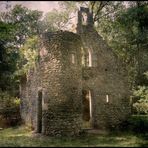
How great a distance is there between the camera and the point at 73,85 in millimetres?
16469

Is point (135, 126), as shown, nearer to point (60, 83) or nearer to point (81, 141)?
point (81, 141)

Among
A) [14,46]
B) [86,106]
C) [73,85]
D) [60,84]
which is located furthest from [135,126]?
[14,46]

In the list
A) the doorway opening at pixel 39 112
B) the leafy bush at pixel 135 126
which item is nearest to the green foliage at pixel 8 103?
the doorway opening at pixel 39 112

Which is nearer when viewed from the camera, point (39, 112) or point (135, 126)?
point (39, 112)

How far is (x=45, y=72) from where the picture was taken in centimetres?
1655

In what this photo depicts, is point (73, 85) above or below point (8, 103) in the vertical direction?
above

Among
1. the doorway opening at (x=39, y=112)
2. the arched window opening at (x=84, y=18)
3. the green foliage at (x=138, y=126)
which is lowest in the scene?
the green foliage at (x=138, y=126)

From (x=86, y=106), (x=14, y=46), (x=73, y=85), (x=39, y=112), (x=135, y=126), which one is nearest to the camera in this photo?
(x=73, y=85)

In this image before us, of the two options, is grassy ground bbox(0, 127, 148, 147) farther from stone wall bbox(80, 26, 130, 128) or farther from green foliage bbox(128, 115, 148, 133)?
stone wall bbox(80, 26, 130, 128)

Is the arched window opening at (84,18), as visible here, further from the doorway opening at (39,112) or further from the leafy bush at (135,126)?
the leafy bush at (135,126)

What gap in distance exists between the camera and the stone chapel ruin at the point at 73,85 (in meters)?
16.0

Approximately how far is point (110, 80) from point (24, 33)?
2074 centimetres

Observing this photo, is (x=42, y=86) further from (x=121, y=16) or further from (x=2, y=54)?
(x=2, y=54)

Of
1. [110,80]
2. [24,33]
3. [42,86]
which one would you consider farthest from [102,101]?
[24,33]
